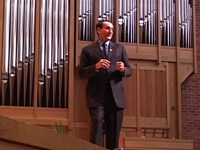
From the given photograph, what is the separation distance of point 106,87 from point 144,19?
6.81ft

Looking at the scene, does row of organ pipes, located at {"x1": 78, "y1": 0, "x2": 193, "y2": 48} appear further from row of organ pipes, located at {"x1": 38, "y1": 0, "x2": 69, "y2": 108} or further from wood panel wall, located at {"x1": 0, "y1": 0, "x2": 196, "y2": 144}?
row of organ pipes, located at {"x1": 38, "y1": 0, "x2": 69, "y2": 108}

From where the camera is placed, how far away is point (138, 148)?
602 centimetres

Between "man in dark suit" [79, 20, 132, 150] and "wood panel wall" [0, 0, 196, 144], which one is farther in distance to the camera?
"wood panel wall" [0, 0, 196, 144]

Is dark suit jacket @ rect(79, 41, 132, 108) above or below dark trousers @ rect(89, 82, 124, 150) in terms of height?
above

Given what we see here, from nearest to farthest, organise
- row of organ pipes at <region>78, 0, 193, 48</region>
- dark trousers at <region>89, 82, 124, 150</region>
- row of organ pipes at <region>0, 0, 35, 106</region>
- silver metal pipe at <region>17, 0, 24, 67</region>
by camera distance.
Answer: dark trousers at <region>89, 82, 124, 150</region> < row of organ pipes at <region>0, 0, 35, 106</region> < silver metal pipe at <region>17, 0, 24, 67</region> < row of organ pipes at <region>78, 0, 193, 48</region>

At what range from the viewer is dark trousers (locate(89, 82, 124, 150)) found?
5.30m

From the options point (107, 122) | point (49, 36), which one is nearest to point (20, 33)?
point (49, 36)

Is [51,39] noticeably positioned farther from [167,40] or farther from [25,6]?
[167,40]

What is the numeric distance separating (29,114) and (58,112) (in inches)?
14.5

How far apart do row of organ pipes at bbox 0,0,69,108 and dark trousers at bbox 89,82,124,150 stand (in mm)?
1326

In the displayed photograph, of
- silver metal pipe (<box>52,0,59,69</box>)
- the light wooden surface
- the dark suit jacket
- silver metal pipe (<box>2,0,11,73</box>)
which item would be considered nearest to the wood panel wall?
silver metal pipe (<box>2,0,11,73</box>)

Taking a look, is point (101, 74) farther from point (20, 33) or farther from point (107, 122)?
point (20, 33)

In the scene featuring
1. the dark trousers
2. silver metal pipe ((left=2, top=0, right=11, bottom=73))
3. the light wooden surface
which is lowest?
the dark trousers

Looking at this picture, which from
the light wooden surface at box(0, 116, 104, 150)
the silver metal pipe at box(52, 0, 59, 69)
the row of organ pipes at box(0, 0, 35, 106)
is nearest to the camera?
the light wooden surface at box(0, 116, 104, 150)
